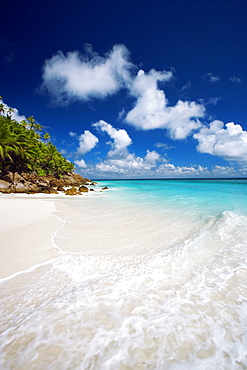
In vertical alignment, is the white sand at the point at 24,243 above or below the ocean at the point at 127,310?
above

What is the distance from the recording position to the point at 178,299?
2.86m

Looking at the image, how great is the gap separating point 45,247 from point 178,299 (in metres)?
4.00

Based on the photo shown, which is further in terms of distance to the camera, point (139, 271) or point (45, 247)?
point (45, 247)

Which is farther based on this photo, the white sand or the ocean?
the white sand

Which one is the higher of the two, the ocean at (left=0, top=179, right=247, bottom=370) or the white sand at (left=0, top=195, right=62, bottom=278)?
the white sand at (left=0, top=195, right=62, bottom=278)

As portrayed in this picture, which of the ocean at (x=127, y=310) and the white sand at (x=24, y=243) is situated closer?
the ocean at (x=127, y=310)

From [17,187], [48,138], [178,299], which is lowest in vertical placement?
[178,299]

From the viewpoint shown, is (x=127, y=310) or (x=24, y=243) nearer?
(x=127, y=310)

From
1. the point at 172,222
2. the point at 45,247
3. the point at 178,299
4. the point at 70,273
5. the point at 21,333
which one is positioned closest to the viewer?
the point at 21,333

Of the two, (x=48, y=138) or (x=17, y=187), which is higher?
(x=48, y=138)

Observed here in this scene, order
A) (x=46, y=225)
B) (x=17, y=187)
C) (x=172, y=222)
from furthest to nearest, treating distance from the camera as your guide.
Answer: (x=17, y=187) → (x=172, y=222) → (x=46, y=225)

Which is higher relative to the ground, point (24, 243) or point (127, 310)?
point (24, 243)

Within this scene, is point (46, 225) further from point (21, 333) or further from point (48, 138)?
point (48, 138)

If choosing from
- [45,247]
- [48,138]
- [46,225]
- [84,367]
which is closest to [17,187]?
[46,225]
